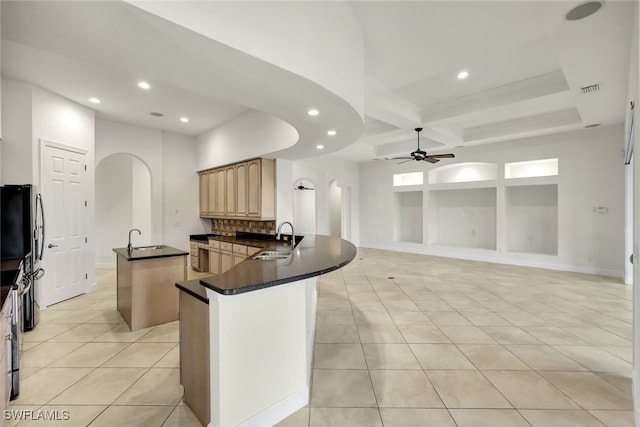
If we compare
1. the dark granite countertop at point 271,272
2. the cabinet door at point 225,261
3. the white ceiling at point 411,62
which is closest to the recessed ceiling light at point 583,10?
the white ceiling at point 411,62

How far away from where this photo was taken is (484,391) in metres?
2.14

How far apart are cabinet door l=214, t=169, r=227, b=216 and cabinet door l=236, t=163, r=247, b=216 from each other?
52 centimetres

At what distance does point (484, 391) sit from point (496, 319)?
1.66 m

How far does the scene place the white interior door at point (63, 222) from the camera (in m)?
3.98

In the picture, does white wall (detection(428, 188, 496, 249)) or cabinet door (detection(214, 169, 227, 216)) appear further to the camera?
white wall (detection(428, 188, 496, 249))

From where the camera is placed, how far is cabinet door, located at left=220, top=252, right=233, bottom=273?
5.20 m

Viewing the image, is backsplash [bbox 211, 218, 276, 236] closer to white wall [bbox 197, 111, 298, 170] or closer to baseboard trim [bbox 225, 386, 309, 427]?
white wall [bbox 197, 111, 298, 170]

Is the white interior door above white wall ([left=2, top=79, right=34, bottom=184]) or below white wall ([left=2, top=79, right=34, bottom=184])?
below

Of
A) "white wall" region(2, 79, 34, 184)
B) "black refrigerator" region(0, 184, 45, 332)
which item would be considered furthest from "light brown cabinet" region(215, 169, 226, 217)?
"black refrigerator" region(0, 184, 45, 332)

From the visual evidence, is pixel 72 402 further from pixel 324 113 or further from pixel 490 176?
pixel 490 176

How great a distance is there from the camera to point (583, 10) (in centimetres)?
231

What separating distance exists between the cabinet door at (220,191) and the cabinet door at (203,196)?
1.58ft

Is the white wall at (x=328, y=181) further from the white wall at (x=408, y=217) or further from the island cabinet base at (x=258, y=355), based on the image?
the island cabinet base at (x=258, y=355)

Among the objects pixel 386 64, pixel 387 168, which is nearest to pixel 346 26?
pixel 386 64
